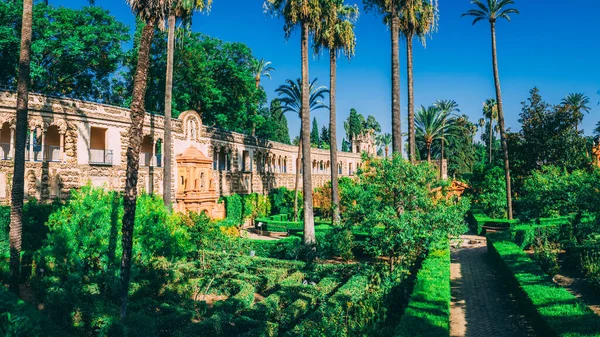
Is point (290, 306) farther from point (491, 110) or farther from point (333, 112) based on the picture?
point (491, 110)

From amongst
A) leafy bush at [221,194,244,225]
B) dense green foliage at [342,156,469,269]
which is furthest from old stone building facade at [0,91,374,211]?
dense green foliage at [342,156,469,269]

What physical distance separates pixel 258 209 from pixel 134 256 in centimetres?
2154

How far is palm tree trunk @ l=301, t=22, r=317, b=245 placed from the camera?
67.5 ft

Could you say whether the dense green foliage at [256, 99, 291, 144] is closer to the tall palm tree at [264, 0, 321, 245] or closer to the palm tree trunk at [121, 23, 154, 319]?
the tall palm tree at [264, 0, 321, 245]

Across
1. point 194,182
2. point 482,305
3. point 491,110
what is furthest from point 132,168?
point 491,110

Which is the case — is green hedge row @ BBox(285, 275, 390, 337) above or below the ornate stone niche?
below

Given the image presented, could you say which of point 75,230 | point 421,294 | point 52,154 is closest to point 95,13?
point 52,154

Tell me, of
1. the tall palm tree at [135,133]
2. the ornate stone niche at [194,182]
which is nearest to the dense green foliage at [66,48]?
the ornate stone niche at [194,182]

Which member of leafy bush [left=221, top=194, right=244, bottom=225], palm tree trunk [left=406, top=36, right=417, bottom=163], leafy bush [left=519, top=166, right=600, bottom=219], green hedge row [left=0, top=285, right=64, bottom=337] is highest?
palm tree trunk [left=406, top=36, right=417, bottom=163]

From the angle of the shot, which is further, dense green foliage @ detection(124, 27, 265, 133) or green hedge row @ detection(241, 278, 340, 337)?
dense green foliage @ detection(124, 27, 265, 133)

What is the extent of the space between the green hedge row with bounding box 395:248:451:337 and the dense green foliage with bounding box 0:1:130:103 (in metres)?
27.8

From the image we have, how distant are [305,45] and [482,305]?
51.1ft

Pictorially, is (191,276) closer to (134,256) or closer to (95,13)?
(134,256)

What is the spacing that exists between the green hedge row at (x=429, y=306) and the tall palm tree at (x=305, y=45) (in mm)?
7270
